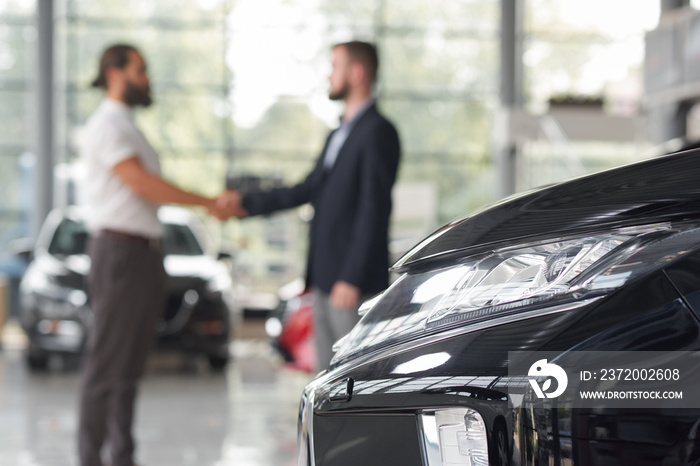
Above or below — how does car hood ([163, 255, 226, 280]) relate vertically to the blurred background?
below

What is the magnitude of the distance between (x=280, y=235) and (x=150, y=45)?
340cm

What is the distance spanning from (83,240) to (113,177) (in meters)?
3.98

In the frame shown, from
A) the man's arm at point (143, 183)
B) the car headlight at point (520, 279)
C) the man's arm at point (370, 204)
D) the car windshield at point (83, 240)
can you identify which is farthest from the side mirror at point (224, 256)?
the car headlight at point (520, 279)

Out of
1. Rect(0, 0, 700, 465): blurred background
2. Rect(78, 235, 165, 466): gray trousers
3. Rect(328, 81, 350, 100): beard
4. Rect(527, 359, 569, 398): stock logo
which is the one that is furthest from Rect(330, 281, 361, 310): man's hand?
Rect(0, 0, 700, 465): blurred background

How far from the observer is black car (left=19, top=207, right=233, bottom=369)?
234 inches

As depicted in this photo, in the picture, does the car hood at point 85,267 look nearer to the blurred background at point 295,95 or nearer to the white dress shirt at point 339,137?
the white dress shirt at point 339,137

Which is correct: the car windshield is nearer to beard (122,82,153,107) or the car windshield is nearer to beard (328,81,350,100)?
beard (122,82,153,107)

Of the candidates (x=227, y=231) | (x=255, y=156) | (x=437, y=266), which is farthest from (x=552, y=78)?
(x=437, y=266)

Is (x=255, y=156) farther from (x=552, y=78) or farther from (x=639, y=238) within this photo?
(x=639, y=238)

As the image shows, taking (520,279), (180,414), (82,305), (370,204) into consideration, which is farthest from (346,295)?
(82,305)

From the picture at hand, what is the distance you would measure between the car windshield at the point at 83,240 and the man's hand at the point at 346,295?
4.11 m

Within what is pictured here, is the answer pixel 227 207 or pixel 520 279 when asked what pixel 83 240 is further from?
pixel 520 279

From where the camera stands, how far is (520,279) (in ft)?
3.44

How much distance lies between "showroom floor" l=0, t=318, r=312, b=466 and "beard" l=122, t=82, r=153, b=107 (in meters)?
1.58
